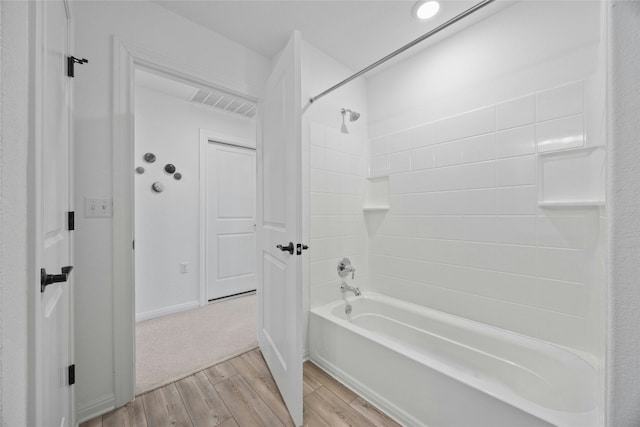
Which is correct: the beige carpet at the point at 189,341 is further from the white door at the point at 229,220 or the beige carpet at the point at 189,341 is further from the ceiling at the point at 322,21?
the ceiling at the point at 322,21

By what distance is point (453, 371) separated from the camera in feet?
3.67

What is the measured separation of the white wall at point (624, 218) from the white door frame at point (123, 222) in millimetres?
1894

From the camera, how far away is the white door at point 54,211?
0.67 m

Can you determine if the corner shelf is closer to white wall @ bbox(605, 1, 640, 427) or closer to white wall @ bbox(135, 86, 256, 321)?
white wall @ bbox(605, 1, 640, 427)

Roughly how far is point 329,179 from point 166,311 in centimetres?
223

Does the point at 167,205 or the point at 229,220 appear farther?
the point at 229,220

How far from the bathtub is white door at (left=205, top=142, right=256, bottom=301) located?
164cm

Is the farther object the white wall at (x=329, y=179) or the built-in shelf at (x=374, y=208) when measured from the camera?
the built-in shelf at (x=374, y=208)

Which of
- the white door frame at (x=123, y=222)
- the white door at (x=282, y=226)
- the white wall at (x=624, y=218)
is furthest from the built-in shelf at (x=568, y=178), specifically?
the white door frame at (x=123, y=222)

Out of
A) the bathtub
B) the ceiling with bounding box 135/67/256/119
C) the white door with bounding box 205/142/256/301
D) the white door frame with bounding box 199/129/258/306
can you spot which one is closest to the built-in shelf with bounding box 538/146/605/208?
the bathtub

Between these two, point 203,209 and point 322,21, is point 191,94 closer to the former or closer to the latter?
point 203,209

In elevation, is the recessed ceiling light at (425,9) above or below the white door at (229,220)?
above

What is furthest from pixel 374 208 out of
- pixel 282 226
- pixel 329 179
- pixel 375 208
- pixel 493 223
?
pixel 282 226

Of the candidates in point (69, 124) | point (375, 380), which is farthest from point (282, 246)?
point (69, 124)
